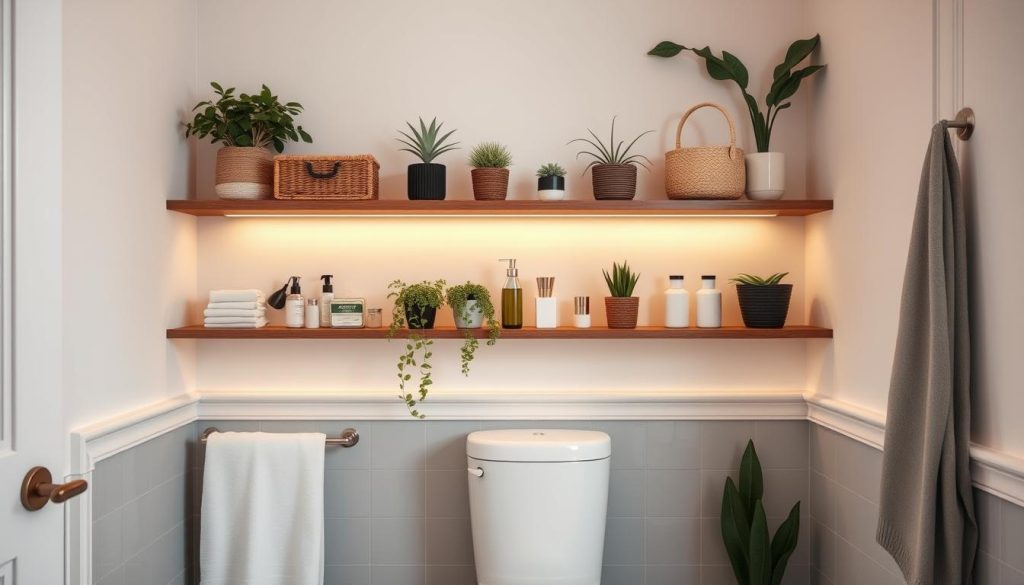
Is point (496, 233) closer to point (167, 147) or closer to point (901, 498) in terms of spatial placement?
point (167, 147)

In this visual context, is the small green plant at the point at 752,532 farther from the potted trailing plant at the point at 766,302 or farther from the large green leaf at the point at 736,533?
the potted trailing plant at the point at 766,302

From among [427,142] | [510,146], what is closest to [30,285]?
[427,142]

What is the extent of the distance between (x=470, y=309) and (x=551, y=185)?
0.43 meters

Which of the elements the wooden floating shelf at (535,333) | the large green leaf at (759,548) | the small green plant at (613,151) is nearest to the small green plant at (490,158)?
the small green plant at (613,151)

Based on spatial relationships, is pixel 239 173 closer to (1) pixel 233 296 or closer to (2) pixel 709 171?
(1) pixel 233 296

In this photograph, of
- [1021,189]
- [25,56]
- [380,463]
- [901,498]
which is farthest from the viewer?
[380,463]

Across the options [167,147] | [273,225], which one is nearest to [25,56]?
[167,147]

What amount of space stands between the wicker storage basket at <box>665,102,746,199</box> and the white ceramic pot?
4 centimetres

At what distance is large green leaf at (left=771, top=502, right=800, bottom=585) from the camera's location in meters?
2.15

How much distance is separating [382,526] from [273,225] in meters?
0.99

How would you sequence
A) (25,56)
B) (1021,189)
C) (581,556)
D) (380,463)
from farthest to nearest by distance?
1. (380,463)
2. (581,556)
3. (1021,189)
4. (25,56)

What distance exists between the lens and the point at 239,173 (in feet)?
6.97

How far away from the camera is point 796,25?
7.54 ft

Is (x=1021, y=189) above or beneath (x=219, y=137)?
beneath
